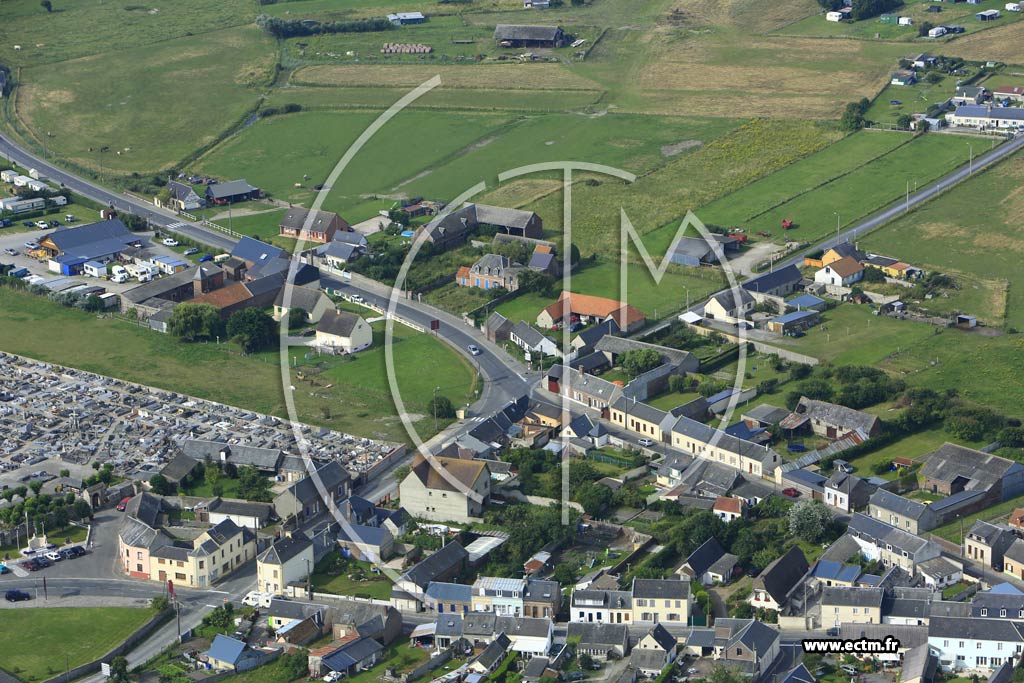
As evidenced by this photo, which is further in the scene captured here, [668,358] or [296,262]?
[296,262]

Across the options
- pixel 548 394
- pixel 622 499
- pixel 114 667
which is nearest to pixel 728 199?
pixel 548 394

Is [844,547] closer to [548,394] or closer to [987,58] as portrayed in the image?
[548,394]

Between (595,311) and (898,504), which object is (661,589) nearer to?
(898,504)

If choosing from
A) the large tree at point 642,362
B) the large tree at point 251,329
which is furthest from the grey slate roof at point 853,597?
the large tree at point 251,329

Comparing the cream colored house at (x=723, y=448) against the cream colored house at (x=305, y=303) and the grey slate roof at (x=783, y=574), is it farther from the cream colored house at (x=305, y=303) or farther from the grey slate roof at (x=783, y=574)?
the cream colored house at (x=305, y=303)

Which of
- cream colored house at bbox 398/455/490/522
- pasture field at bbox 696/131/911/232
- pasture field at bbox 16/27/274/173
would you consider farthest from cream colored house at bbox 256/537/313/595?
pasture field at bbox 16/27/274/173

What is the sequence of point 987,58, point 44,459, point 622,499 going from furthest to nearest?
point 987,58 → point 44,459 → point 622,499
